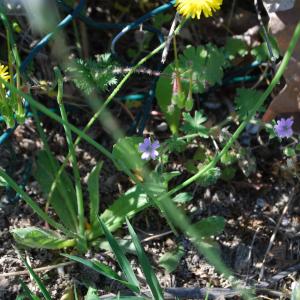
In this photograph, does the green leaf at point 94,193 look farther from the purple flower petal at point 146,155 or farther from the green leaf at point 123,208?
the purple flower petal at point 146,155

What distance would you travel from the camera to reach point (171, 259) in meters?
1.51

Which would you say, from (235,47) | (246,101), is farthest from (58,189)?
(235,47)

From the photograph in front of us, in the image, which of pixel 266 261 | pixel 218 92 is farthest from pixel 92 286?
pixel 218 92

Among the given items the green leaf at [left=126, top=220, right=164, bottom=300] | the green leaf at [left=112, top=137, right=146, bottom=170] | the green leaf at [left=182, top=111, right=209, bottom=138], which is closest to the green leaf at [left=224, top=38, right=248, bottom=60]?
the green leaf at [left=182, top=111, right=209, bottom=138]

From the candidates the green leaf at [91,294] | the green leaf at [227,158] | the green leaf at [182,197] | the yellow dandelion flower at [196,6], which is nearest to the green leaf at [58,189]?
the green leaf at [91,294]

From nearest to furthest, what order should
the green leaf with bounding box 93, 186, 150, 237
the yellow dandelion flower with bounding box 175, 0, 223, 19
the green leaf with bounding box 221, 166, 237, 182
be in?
the yellow dandelion flower with bounding box 175, 0, 223, 19, the green leaf with bounding box 93, 186, 150, 237, the green leaf with bounding box 221, 166, 237, 182

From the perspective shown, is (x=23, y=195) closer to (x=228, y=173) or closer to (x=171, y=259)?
(x=171, y=259)

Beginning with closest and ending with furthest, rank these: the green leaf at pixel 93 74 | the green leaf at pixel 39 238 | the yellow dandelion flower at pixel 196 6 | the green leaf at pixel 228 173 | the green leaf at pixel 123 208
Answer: the yellow dandelion flower at pixel 196 6, the green leaf at pixel 93 74, the green leaf at pixel 39 238, the green leaf at pixel 123 208, the green leaf at pixel 228 173

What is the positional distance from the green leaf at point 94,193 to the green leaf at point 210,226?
0.94 ft

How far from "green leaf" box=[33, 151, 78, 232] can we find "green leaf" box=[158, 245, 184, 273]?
10.4 inches

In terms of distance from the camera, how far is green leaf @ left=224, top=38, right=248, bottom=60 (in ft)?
5.50

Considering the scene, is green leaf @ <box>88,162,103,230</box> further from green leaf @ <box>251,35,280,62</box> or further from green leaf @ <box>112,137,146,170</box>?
green leaf @ <box>251,35,280,62</box>

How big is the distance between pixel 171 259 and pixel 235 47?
0.68 m

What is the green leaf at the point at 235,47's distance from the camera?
66.1 inches
